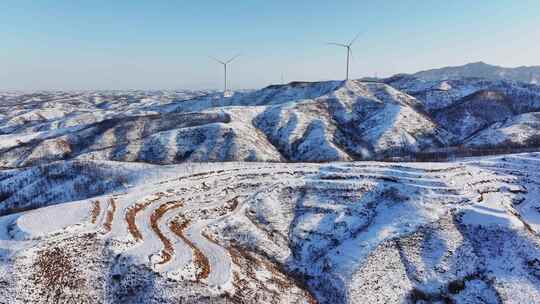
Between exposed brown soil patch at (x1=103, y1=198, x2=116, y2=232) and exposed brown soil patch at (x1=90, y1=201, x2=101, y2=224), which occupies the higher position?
exposed brown soil patch at (x1=90, y1=201, x2=101, y2=224)

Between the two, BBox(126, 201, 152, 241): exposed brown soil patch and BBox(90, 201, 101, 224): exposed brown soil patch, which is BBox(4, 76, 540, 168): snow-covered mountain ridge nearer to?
BBox(126, 201, 152, 241): exposed brown soil patch

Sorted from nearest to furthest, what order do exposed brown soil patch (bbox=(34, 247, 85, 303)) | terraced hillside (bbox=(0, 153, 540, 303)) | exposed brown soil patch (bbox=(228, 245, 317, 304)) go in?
exposed brown soil patch (bbox=(34, 247, 85, 303)) < terraced hillside (bbox=(0, 153, 540, 303)) < exposed brown soil patch (bbox=(228, 245, 317, 304))

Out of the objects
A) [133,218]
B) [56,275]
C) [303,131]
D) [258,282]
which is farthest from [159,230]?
[303,131]

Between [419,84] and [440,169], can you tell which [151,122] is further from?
[419,84]

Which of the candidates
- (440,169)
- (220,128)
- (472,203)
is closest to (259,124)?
(220,128)

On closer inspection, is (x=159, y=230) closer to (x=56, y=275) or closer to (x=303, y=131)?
(x=56, y=275)

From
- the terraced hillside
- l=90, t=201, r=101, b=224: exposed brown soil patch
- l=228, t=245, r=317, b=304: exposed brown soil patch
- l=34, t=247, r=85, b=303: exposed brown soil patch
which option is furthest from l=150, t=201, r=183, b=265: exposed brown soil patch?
l=34, t=247, r=85, b=303: exposed brown soil patch

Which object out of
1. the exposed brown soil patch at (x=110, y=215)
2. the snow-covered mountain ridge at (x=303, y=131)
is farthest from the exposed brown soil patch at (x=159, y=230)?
the snow-covered mountain ridge at (x=303, y=131)
